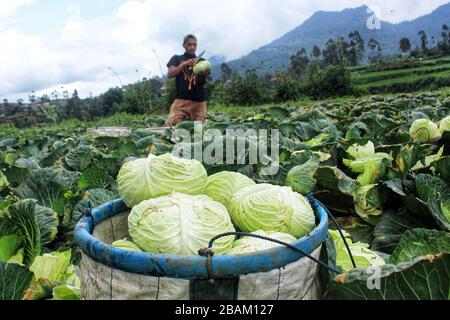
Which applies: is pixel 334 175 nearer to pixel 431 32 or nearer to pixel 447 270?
pixel 447 270

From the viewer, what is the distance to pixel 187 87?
9.62 meters

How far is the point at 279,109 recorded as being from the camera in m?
7.96

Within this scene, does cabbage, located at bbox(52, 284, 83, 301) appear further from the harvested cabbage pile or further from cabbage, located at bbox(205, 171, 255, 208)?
cabbage, located at bbox(205, 171, 255, 208)

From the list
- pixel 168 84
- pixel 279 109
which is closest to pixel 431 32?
pixel 168 84

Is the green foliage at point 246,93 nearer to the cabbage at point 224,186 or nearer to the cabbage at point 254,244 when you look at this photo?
the cabbage at point 224,186

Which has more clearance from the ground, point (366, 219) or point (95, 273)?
point (95, 273)

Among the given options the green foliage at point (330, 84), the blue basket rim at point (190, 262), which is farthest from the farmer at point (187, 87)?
the green foliage at point (330, 84)

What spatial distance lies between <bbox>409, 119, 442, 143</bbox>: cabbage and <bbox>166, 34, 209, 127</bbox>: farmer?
6124 millimetres

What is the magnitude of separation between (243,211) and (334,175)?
1.33 meters

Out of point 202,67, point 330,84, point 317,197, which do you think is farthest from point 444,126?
point 330,84

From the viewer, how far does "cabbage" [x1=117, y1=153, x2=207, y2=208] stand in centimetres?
179

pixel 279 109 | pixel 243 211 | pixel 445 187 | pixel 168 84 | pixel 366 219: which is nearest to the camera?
pixel 243 211

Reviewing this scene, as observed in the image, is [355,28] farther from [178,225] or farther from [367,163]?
[178,225]

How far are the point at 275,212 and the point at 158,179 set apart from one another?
1.66 feet
